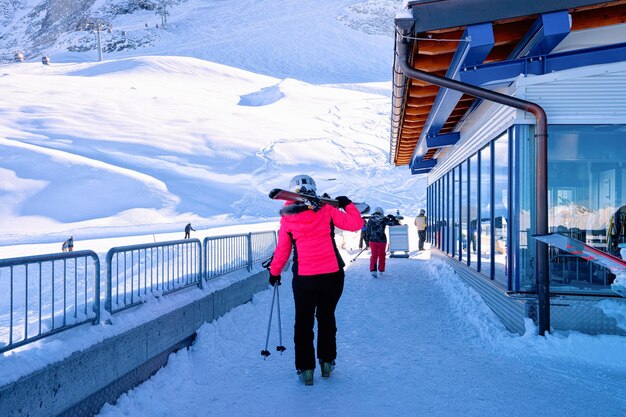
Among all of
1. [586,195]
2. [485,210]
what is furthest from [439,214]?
[586,195]

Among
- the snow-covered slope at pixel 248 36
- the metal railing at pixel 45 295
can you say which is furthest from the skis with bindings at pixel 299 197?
the snow-covered slope at pixel 248 36

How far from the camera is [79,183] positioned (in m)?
40.0

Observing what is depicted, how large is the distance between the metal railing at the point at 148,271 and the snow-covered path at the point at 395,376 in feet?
2.35

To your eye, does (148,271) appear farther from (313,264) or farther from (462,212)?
(462,212)

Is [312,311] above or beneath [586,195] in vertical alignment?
beneath

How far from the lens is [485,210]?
9.38m

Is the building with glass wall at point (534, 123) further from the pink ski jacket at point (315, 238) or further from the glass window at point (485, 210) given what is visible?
the pink ski jacket at point (315, 238)

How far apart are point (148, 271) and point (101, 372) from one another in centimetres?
197

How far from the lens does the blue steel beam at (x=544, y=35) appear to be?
5969 millimetres

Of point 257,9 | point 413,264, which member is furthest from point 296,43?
point 413,264

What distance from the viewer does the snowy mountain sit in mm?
38312

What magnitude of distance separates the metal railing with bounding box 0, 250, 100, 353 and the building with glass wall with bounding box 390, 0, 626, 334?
153 inches

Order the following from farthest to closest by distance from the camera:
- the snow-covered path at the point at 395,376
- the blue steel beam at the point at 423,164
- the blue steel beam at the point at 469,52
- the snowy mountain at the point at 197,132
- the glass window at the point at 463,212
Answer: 1. the snowy mountain at the point at 197,132
2. the blue steel beam at the point at 423,164
3. the glass window at the point at 463,212
4. the blue steel beam at the point at 469,52
5. the snow-covered path at the point at 395,376

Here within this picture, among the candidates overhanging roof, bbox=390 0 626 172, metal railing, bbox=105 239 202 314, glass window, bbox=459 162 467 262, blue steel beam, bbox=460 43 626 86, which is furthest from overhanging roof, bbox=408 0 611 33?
glass window, bbox=459 162 467 262
